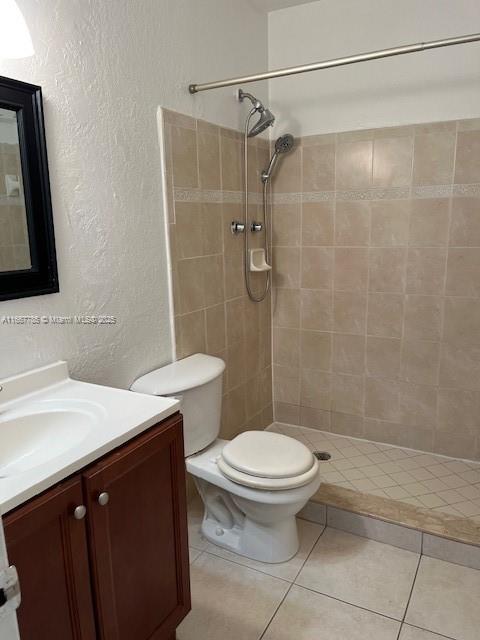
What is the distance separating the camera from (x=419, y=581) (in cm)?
182

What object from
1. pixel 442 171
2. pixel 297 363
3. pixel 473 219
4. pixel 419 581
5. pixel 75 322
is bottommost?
pixel 419 581

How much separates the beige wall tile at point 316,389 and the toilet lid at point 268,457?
3.08 feet

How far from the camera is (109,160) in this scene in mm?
1695

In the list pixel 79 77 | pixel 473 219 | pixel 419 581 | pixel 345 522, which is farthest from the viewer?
pixel 473 219

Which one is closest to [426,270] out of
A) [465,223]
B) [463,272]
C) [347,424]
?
[463,272]

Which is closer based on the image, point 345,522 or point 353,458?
point 345,522

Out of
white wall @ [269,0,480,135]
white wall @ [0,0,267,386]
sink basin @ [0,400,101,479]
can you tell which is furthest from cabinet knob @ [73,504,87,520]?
white wall @ [269,0,480,135]

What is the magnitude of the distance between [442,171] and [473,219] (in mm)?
285

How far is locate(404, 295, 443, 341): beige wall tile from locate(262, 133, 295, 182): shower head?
1039mm

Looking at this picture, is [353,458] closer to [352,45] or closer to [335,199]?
[335,199]

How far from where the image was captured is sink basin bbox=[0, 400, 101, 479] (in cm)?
126

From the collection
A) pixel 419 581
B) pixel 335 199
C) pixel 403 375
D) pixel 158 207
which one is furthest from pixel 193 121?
pixel 419 581

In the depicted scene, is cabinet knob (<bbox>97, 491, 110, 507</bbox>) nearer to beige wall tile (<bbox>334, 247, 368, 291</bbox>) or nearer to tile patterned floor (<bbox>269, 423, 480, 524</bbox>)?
tile patterned floor (<bbox>269, 423, 480, 524</bbox>)

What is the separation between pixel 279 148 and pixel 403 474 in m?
1.86
